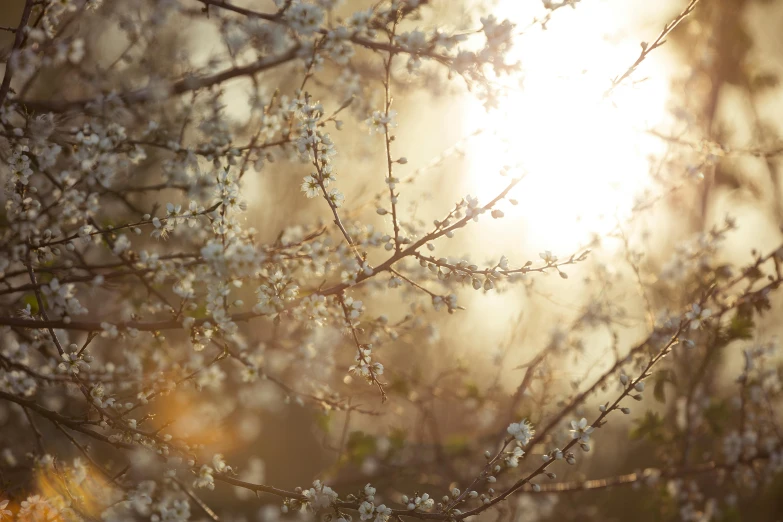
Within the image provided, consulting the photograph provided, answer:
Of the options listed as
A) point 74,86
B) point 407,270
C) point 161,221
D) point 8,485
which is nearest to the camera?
point 161,221

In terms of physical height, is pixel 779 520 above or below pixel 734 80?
below

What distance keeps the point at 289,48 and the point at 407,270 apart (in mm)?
1701

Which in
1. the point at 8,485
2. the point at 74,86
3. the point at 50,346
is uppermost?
the point at 74,86

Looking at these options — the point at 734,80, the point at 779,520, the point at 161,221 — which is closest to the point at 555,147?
the point at 161,221

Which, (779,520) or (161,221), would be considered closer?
(161,221)

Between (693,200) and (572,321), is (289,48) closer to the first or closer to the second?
(572,321)

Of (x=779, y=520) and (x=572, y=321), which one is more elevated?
(x=572, y=321)

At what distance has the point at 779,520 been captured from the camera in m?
6.59

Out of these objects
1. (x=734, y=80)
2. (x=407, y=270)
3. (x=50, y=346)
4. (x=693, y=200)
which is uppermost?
(x=734, y=80)

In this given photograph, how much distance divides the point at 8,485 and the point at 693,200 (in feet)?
21.8

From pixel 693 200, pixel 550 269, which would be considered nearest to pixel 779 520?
pixel 693 200

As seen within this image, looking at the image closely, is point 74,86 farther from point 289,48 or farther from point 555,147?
point 555,147

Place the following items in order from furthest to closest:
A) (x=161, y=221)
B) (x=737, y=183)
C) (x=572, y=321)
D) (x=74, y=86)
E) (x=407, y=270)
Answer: (x=737, y=183), (x=572, y=321), (x=74, y=86), (x=407, y=270), (x=161, y=221)

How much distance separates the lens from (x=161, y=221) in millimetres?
2746
